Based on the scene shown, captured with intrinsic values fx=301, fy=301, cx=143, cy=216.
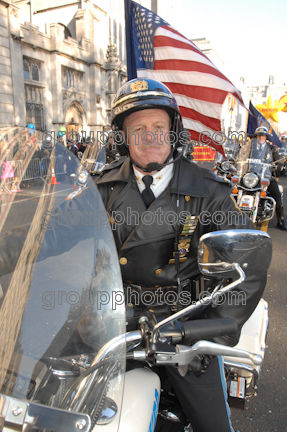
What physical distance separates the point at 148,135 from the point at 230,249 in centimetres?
105

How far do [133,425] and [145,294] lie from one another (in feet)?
2.75

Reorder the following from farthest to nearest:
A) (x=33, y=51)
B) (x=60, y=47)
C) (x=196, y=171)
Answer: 1. (x=60, y=47)
2. (x=33, y=51)
3. (x=196, y=171)

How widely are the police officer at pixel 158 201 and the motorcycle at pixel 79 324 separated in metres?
0.44

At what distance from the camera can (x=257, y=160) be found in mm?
6516

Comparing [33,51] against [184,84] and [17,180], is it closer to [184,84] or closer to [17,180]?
[184,84]

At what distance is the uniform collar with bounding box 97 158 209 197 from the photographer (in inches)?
69.5

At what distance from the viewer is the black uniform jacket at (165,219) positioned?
1.66m

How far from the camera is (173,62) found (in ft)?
13.1

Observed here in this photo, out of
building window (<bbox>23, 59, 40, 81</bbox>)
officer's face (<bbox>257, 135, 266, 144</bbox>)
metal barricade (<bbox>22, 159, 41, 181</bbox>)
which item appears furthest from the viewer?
building window (<bbox>23, 59, 40, 81</bbox>)

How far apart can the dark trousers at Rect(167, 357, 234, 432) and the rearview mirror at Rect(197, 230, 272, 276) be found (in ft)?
1.83

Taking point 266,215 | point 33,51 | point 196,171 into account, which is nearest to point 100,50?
point 33,51

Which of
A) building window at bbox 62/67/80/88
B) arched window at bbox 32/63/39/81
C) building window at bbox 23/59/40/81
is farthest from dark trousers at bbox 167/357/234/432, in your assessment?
building window at bbox 62/67/80/88

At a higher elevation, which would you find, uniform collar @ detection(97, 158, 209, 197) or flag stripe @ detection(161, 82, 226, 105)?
flag stripe @ detection(161, 82, 226, 105)

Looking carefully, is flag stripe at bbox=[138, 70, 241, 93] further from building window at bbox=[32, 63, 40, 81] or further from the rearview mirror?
building window at bbox=[32, 63, 40, 81]
